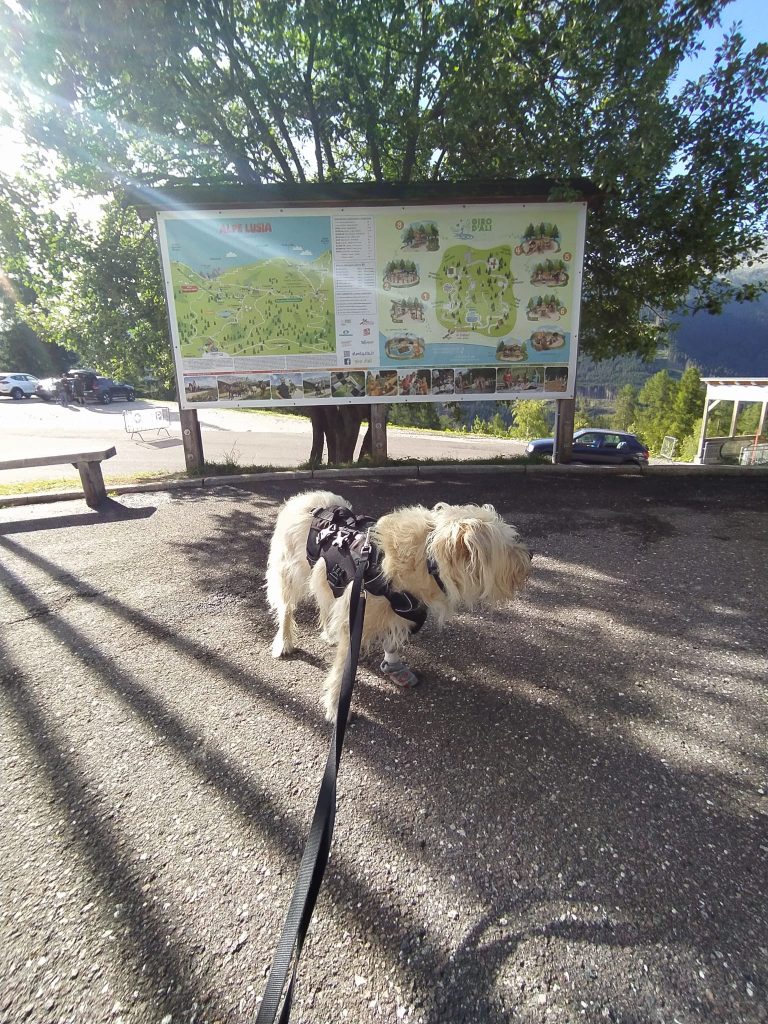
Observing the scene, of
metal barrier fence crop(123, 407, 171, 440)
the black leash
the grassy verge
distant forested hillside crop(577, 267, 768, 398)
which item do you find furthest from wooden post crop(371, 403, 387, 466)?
distant forested hillside crop(577, 267, 768, 398)

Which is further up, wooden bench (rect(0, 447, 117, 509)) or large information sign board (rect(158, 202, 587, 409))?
large information sign board (rect(158, 202, 587, 409))

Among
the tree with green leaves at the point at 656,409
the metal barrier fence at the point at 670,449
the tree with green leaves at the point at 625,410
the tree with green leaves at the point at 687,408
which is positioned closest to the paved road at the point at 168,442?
the metal barrier fence at the point at 670,449

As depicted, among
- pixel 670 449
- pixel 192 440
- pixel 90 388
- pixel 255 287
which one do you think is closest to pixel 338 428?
pixel 192 440

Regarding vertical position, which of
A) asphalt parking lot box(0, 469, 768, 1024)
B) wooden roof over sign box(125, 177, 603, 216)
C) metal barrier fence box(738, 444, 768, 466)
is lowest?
metal barrier fence box(738, 444, 768, 466)

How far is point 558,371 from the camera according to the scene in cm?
855

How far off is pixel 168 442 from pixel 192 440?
10.8m

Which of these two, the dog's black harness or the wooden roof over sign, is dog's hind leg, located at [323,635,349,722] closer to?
the dog's black harness

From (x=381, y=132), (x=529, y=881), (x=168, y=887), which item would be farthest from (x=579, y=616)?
(x=381, y=132)

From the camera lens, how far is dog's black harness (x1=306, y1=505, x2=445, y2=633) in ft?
9.00

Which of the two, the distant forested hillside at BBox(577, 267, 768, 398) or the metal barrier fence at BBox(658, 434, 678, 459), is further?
the distant forested hillside at BBox(577, 267, 768, 398)

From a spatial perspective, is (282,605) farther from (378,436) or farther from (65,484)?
(65,484)

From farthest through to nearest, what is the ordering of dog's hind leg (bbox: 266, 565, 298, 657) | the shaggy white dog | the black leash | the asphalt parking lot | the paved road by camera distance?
→ 1. the paved road
2. dog's hind leg (bbox: 266, 565, 298, 657)
3. the shaggy white dog
4. the asphalt parking lot
5. the black leash

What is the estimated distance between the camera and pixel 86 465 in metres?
7.14

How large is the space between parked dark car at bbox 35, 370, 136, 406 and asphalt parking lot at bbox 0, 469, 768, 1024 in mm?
35433
